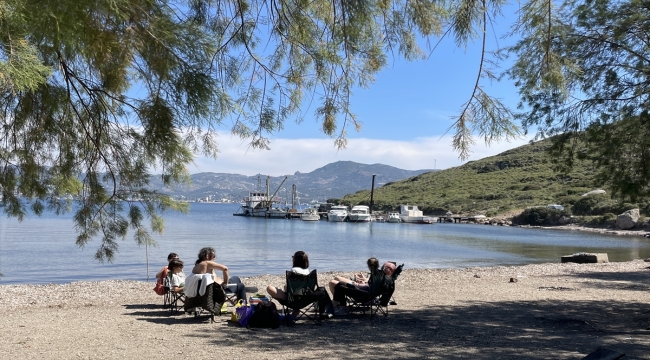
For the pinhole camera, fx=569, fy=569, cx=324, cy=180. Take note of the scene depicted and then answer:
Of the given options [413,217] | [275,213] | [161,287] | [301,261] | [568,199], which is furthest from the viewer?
[275,213]

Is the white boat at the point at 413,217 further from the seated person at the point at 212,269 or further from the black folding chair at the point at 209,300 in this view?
the black folding chair at the point at 209,300

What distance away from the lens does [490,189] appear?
81.3 meters

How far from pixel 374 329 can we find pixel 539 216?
195 ft

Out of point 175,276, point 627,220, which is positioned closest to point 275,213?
point 627,220

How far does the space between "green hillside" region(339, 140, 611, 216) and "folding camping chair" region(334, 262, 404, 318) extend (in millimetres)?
58190

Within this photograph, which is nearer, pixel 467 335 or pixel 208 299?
pixel 467 335

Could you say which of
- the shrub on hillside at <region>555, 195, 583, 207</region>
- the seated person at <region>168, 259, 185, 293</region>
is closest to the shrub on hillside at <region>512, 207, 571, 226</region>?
the shrub on hillside at <region>555, 195, 583, 207</region>

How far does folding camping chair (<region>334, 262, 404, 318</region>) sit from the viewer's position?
7289mm

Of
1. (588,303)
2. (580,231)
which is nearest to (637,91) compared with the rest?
(588,303)

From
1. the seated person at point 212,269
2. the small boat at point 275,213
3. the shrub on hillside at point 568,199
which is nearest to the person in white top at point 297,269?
the seated person at point 212,269

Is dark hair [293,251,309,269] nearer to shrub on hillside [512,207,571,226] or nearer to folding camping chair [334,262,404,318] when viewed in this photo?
folding camping chair [334,262,404,318]

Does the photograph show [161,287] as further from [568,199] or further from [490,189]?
[490,189]

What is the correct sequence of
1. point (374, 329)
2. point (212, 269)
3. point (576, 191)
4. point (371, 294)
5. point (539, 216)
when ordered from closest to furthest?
1. point (374, 329)
2. point (371, 294)
3. point (212, 269)
4. point (539, 216)
5. point (576, 191)

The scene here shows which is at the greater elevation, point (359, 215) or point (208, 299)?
point (359, 215)
